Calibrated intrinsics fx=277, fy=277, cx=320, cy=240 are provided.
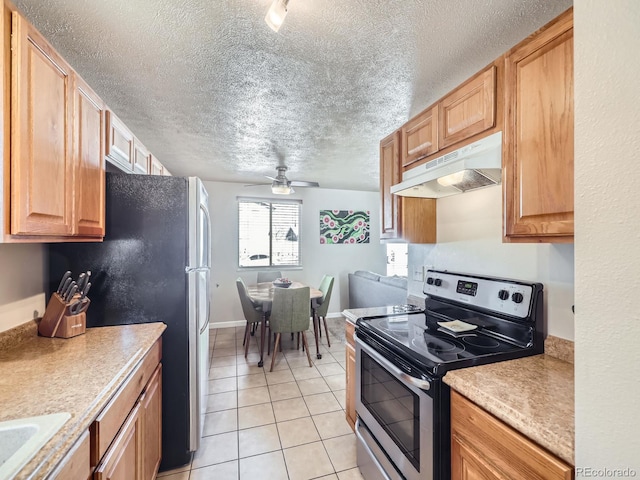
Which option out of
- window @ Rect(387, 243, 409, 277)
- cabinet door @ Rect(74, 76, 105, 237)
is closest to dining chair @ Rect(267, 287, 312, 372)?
cabinet door @ Rect(74, 76, 105, 237)

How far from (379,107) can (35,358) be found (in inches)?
93.4

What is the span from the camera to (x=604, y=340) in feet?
2.02

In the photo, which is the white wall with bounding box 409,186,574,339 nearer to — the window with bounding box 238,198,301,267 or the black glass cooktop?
the black glass cooktop

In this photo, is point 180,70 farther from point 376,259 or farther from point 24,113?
point 376,259

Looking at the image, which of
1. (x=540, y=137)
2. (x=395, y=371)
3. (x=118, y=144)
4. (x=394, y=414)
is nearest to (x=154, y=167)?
(x=118, y=144)

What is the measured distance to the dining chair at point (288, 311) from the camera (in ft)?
9.96

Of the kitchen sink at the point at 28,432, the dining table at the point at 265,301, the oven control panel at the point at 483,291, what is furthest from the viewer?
the dining table at the point at 265,301

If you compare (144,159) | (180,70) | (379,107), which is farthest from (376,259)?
(180,70)

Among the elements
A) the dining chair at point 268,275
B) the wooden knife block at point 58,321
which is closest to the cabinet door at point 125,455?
the wooden knife block at point 58,321

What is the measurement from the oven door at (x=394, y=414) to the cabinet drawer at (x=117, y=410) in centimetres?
115

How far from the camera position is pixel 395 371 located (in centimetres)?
130

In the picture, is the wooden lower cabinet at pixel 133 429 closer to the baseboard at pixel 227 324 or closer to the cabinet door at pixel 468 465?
the cabinet door at pixel 468 465

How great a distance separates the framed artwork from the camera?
508cm

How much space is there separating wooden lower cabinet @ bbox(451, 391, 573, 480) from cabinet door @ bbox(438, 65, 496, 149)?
46.7 inches
